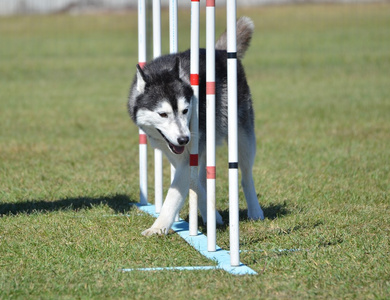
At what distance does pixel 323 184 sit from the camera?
8.04m

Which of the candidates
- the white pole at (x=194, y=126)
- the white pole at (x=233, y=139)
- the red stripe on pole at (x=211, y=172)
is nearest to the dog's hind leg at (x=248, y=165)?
the white pole at (x=194, y=126)

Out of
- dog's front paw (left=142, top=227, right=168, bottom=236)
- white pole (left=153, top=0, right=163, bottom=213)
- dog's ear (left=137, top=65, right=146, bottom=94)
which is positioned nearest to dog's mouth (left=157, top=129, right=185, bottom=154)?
dog's ear (left=137, top=65, right=146, bottom=94)

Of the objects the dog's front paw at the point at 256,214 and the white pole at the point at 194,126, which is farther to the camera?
the dog's front paw at the point at 256,214

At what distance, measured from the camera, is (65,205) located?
23.3 feet

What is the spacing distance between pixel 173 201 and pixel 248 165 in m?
1.26

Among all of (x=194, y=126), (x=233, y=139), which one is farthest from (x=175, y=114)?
(x=233, y=139)

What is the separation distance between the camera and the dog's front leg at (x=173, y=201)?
589 cm

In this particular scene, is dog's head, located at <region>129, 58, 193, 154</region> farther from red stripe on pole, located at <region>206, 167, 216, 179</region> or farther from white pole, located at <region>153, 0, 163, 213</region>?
white pole, located at <region>153, 0, 163, 213</region>

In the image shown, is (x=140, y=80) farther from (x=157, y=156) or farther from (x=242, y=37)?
(x=242, y=37)

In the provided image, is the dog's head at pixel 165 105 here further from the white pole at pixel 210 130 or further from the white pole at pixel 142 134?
the white pole at pixel 142 134

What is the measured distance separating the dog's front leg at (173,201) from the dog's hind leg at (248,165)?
102 cm

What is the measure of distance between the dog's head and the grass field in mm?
895

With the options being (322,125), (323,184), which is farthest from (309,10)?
(323,184)

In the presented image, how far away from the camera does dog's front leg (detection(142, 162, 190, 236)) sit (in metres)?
5.89
